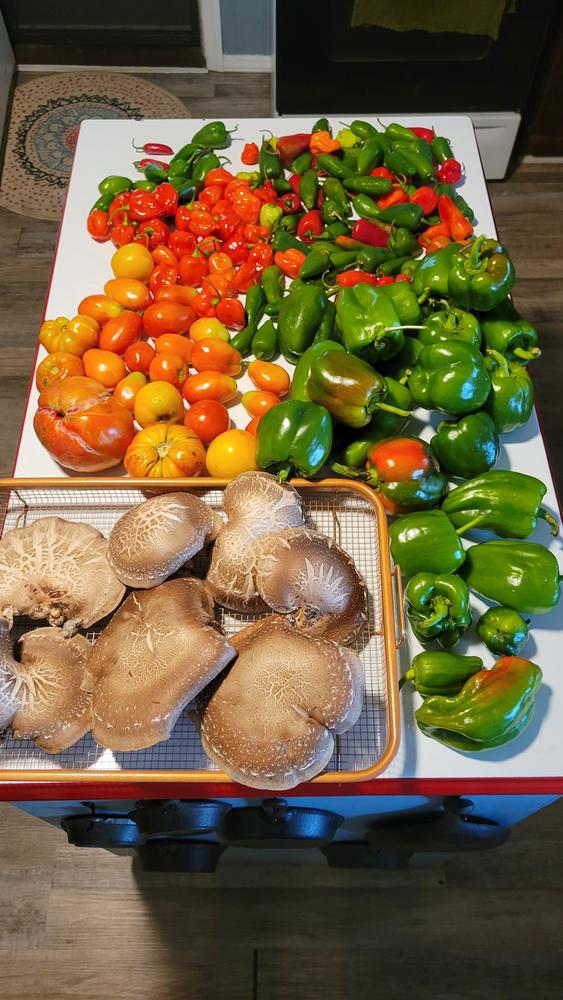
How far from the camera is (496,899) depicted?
6.34 feet

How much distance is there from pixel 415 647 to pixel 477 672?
13 cm

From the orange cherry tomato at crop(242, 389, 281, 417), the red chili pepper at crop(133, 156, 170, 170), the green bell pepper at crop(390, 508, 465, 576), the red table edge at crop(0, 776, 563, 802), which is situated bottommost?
the red table edge at crop(0, 776, 563, 802)

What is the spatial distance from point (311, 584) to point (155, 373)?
0.74 metres

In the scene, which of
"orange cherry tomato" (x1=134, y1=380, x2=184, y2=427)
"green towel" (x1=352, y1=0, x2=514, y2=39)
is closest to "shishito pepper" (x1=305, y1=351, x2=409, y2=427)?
"orange cherry tomato" (x1=134, y1=380, x2=184, y2=427)

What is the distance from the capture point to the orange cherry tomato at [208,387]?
162 cm

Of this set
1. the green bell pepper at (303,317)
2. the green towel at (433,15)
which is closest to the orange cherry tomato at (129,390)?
the green bell pepper at (303,317)

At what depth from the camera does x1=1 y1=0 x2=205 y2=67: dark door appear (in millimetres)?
3686

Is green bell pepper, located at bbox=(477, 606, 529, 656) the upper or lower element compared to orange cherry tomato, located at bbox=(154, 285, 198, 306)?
lower

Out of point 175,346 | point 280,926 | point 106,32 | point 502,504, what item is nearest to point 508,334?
point 502,504

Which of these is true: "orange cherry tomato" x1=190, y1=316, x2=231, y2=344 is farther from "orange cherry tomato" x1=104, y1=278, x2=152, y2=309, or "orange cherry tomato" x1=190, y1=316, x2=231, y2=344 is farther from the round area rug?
the round area rug

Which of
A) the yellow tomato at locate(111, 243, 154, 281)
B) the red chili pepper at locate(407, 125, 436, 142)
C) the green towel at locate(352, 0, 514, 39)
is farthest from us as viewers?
the green towel at locate(352, 0, 514, 39)

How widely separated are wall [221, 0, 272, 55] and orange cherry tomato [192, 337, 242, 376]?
268cm

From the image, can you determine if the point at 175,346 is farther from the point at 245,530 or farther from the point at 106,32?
the point at 106,32

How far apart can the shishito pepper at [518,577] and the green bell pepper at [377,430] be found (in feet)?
1.02
